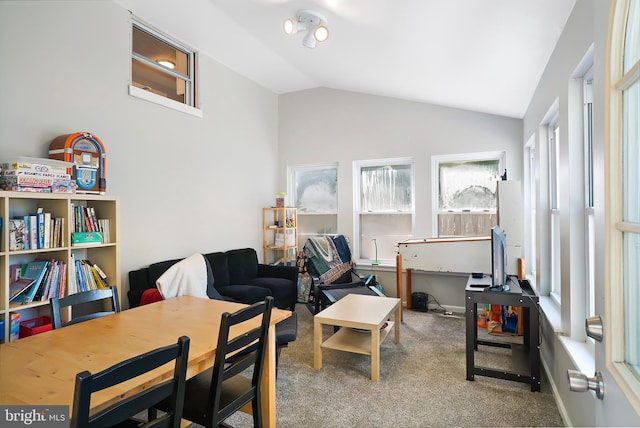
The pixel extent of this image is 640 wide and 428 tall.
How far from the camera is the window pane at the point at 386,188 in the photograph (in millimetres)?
4973

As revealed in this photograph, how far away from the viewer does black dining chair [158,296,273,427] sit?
1509 mm

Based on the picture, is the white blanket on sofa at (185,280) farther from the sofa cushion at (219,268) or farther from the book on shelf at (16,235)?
the book on shelf at (16,235)

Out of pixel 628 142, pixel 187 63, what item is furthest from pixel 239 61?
pixel 628 142

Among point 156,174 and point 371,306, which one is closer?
point 371,306

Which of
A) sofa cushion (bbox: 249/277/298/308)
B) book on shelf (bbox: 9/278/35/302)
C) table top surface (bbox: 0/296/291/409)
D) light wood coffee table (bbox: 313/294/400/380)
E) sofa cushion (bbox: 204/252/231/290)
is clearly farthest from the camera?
sofa cushion (bbox: 249/277/298/308)

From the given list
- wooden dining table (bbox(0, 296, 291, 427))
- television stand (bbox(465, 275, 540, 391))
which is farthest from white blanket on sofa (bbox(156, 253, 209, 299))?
television stand (bbox(465, 275, 540, 391))

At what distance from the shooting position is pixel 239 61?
14.7 feet

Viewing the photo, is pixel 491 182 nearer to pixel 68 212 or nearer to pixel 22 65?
pixel 68 212

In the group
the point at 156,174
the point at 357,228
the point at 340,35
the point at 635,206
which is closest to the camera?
the point at 635,206

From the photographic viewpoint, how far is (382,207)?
5.14m

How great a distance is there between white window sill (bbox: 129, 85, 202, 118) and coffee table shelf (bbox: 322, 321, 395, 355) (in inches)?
113

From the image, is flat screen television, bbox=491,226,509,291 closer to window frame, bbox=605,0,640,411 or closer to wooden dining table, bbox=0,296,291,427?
wooden dining table, bbox=0,296,291,427

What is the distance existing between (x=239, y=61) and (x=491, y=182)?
3545 millimetres

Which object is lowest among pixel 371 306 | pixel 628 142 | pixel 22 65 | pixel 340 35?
pixel 371 306
